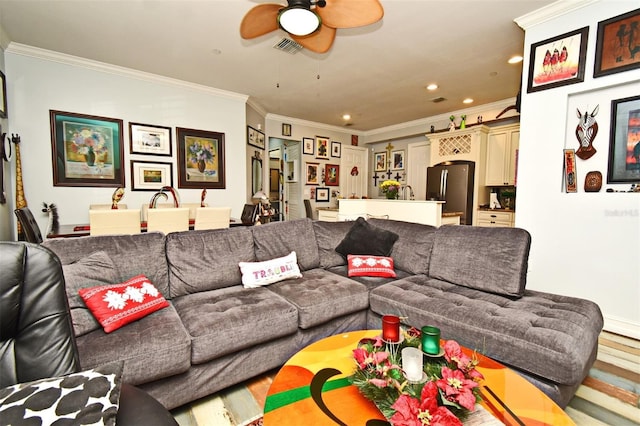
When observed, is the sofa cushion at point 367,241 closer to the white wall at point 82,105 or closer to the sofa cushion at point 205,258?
the sofa cushion at point 205,258

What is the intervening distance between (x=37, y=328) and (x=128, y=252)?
39.5 inches

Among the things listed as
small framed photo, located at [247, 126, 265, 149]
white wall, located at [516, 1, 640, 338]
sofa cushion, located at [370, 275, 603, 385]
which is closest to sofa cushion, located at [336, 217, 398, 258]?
sofa cushion, located at [370, 275, 603, 385]

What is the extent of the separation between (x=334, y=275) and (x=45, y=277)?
1.87 metres

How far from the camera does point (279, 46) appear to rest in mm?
3238

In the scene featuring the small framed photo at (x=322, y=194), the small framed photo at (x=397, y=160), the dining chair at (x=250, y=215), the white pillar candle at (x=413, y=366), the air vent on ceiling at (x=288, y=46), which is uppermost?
the air vent on ceiling at (x=288, y=46)

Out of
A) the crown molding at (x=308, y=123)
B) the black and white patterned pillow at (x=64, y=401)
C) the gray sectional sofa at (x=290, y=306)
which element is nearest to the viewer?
the black and white patterned pillow at (x=64, y=401)

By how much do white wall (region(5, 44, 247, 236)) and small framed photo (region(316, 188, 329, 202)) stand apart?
2.75 metres

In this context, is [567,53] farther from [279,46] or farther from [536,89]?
[279,46]

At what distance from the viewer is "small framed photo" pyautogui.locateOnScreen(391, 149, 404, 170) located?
6.98m

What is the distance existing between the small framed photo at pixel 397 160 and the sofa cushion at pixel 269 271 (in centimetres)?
527

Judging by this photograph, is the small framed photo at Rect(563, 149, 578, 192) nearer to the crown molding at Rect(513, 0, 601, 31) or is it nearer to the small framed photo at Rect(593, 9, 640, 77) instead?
the small framed photo at Rect(593, 9, 640, 77)

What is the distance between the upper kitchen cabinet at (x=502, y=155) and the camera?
192 inches

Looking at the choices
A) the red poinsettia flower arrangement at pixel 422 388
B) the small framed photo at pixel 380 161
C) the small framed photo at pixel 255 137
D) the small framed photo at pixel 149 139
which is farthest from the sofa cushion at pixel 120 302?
the small framed photo at pixel 380 161

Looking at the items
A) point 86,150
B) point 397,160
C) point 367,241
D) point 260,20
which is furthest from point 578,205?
point 86,150
